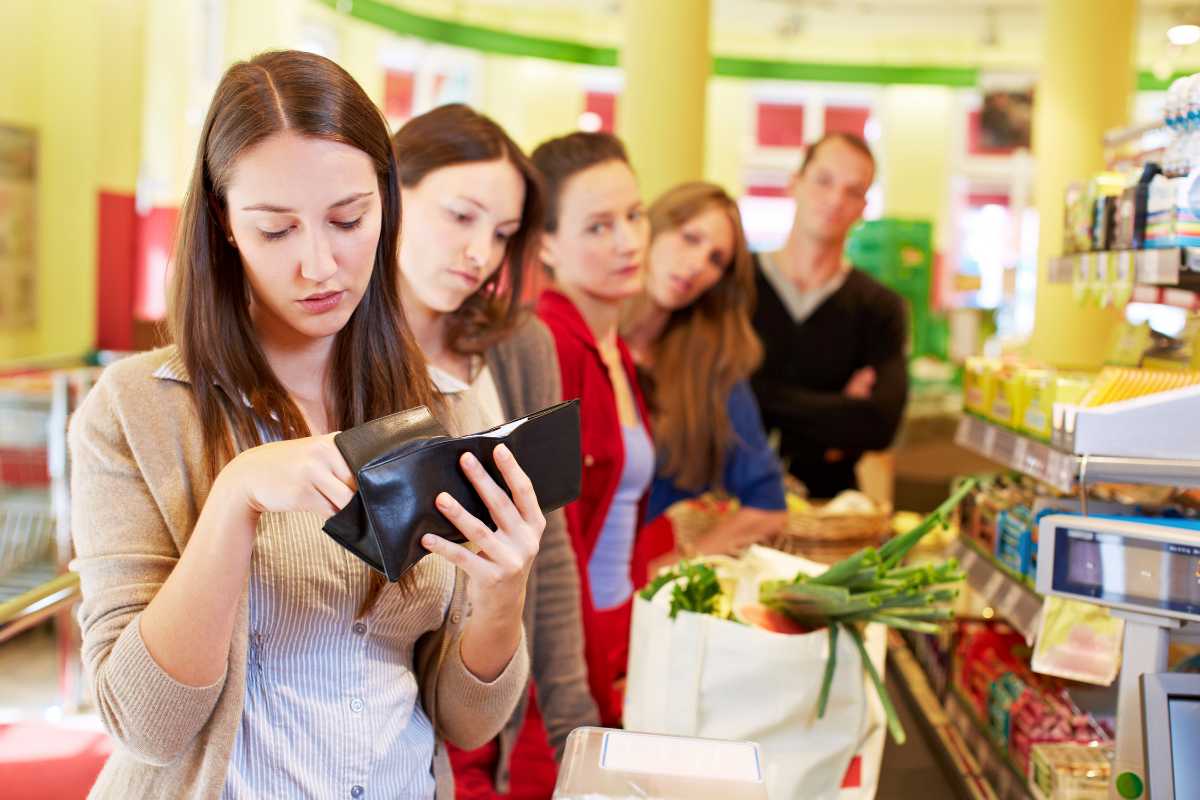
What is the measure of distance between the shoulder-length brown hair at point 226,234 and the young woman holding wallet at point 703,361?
5.98ft

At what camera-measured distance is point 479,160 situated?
2.24 metres

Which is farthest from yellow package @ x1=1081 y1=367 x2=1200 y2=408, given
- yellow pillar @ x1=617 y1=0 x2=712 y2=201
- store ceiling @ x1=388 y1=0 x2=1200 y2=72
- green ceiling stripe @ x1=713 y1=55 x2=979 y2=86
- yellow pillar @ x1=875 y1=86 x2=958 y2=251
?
yellow pillar @ x1=875 y1=86 x2=958 y2=251

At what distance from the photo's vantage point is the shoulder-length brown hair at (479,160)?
88.3 inches

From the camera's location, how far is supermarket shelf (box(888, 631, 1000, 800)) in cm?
238

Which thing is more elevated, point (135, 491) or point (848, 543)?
point (135, 491)

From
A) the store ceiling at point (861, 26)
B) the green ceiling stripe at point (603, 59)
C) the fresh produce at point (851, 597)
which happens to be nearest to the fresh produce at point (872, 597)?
the fresh produce at point (851, 597)

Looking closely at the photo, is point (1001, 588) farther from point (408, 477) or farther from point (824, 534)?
point (408, 477)

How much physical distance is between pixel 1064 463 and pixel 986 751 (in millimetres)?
721

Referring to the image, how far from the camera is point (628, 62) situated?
23.0 ft

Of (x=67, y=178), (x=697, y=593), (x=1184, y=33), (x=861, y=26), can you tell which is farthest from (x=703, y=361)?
(x=861, y=26)

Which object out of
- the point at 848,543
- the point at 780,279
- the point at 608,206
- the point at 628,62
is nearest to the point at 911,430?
the point at 628,62

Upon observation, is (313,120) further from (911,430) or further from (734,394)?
(911,430)

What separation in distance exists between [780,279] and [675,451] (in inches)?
45.3

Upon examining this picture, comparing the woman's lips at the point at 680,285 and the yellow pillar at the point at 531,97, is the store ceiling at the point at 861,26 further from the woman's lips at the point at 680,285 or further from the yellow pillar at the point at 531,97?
the woman's lips at the point at 680,285
